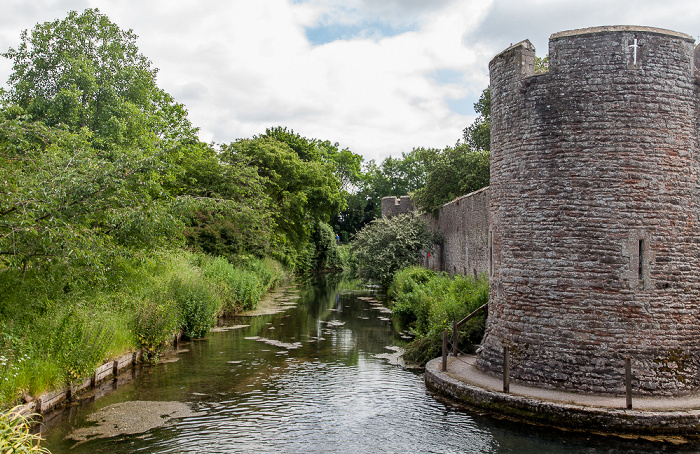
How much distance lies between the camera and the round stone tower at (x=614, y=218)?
9.02m

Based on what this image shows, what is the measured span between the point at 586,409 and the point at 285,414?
471 cm

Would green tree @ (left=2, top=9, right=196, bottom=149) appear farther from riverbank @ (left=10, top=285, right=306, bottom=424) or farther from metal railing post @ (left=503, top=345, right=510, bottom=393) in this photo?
metal railing post @ (left=503, top=345, right=510, bottom=393)

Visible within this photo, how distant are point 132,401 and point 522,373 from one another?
269 inches

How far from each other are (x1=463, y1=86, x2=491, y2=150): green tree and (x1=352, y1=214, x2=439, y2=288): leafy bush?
19.4ft

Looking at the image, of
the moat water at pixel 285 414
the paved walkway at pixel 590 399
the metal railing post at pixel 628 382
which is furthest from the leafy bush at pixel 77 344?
the metal railing post at pixel 628 382

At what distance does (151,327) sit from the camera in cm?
1324

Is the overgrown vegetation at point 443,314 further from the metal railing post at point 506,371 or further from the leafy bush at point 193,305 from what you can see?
the leafy bush at point 193,305

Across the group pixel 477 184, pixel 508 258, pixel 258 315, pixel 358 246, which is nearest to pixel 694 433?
pixel 508 258

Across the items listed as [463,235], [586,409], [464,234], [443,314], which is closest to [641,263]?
[586,409]

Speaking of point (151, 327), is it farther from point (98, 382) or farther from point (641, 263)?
point (641, 263)

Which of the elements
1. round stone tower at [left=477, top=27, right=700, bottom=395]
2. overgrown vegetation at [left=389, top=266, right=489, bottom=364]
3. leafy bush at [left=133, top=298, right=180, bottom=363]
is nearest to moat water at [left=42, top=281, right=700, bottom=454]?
leafy bush at [left=133, top=298, right=180, bottom=363]

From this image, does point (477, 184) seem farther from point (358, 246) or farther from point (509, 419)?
point (509, 419)

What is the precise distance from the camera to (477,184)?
2680 centimetres

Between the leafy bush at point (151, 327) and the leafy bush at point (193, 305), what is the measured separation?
1.46 meters
